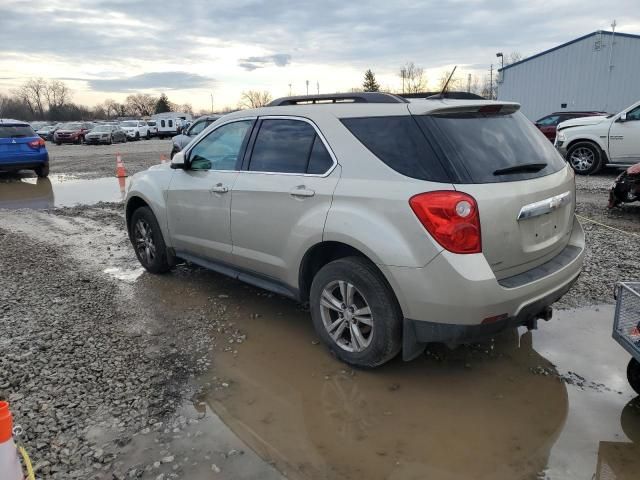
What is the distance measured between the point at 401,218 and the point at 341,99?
1249 mm

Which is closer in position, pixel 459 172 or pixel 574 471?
pixel 574 471

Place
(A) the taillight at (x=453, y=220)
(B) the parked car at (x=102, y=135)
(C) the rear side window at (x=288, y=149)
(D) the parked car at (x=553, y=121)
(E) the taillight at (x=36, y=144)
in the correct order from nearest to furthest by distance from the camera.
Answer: (A) the taillight at (x=453, y=220)
(C) the rear side window at (x=288, y=149)
(E) the taillight at (x=36, y=144)
(D) the parked car at (x=553, y=121)
(B) the parked car at (x=102, y=135)

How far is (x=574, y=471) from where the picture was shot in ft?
8.54

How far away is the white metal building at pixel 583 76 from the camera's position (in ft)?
89.2

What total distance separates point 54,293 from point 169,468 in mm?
3255

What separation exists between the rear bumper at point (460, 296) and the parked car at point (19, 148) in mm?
14090

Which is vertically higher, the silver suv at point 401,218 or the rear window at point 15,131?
the rear window at point 15,131

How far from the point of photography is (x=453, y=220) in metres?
2.92

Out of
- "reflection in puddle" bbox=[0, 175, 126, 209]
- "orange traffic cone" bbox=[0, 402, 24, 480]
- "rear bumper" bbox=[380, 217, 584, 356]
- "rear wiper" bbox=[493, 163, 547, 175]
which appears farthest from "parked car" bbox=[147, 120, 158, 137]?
"orange traffic cone" bbox=[0, 402, 24, 480]

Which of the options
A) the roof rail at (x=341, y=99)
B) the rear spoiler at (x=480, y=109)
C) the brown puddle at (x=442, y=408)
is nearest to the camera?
the brown puddle at (x=442, y=408)

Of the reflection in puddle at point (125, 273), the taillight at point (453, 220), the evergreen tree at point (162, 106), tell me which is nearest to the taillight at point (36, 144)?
the reflection in puddle at point (125, 273)

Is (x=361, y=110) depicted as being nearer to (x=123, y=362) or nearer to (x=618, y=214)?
(x=123, y=362)

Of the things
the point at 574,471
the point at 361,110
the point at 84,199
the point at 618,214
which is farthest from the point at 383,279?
the point at 84,199

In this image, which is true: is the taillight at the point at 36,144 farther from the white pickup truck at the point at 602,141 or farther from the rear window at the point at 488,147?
the rear window at the point at 488,147
